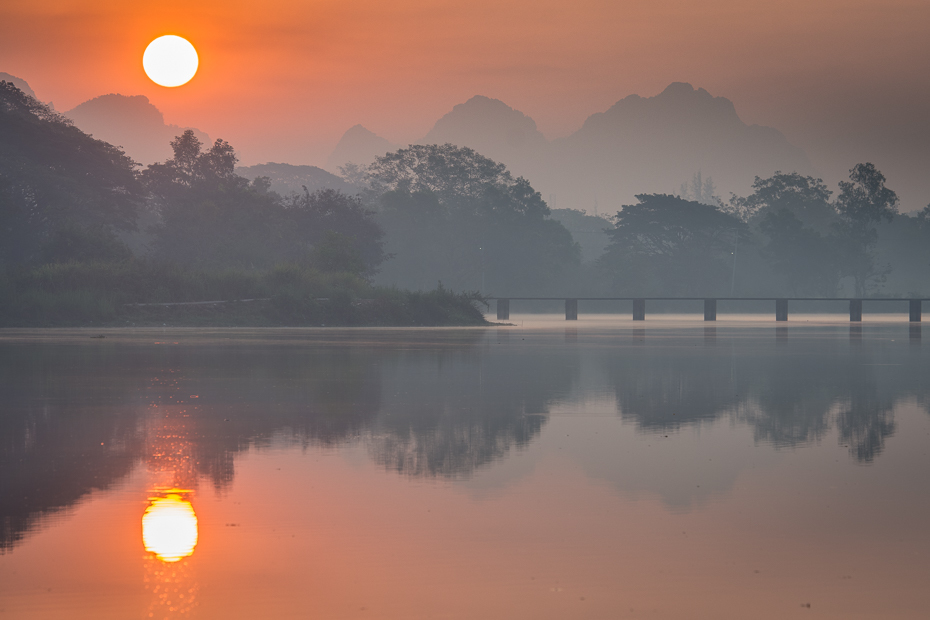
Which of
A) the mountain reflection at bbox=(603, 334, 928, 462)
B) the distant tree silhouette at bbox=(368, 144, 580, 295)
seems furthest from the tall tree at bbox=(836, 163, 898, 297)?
the mountain reflection at bbox=(603, 334, 928, 462)

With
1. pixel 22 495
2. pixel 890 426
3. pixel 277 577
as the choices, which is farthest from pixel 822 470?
pixel 22 495

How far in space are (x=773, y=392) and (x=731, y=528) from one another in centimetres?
1123

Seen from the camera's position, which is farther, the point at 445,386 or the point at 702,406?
the point at 445,386

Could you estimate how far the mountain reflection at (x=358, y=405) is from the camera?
10250 millimetres

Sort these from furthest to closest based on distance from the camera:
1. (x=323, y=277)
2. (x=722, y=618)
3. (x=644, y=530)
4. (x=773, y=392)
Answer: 1. (x=323, y=277)
2. (x=773, y=392)
3. (x=644, y=530)
4. (x=722, y=618)

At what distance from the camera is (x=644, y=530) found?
7.37m

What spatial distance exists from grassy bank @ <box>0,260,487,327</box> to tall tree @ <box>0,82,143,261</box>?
2107cm

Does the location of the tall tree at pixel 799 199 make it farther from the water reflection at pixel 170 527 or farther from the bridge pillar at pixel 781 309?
the water reflection at pixel 170 527

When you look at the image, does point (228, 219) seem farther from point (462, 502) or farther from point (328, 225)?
point (462, 502)

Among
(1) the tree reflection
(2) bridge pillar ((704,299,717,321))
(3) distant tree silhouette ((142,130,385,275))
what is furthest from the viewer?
(2) bridge pillar ((704,299,717,321))

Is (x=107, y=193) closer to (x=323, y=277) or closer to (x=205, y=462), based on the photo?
(x=323, y=277)

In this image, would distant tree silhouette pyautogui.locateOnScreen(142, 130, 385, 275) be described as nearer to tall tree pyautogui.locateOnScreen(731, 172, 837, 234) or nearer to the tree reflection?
the tree reflection

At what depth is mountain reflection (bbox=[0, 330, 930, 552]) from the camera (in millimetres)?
10250

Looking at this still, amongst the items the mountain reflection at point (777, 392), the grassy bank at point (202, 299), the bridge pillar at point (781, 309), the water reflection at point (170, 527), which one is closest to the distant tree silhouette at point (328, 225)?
the grassy bank at point (202, 299)
